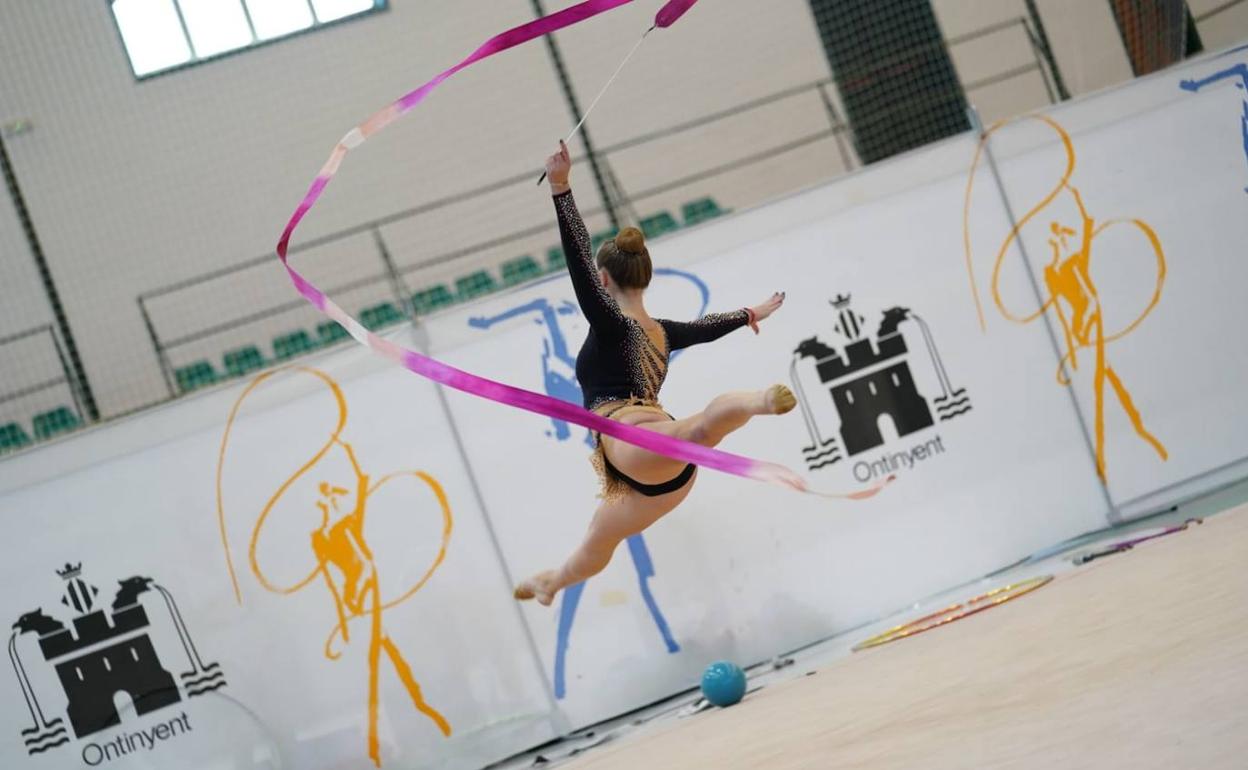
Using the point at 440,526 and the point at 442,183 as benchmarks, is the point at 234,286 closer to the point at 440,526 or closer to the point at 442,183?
the point at 442,183

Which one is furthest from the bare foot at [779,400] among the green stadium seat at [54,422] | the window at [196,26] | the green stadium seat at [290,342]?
the window at [196,26]

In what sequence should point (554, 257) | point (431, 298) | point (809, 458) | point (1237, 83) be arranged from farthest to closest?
point (554, 257) → point (431, 298) → point (1237, 83) → point (809, 458)

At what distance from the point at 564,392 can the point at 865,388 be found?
164cm

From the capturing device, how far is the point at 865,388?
7.04 metres

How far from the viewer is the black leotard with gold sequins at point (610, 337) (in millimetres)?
3338

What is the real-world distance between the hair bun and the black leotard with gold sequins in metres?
0.18

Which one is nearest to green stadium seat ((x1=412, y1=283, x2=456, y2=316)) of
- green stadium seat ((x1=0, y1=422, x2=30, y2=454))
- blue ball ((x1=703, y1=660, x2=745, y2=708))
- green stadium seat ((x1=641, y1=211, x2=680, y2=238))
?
green stadium seat ((x1=641, y1=211, x2=680, y2=238))

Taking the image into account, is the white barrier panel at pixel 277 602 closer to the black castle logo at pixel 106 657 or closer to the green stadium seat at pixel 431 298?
the black castle logo at pixel 106 657

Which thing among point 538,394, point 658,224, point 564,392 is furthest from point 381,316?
point 538,394

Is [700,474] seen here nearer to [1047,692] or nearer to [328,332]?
[328,332]

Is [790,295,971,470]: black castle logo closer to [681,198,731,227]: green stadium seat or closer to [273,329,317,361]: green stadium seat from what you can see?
[681,198,731,227]: green stadium seat

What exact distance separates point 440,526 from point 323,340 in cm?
304

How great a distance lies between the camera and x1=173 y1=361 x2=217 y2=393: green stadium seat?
9172 millimetres

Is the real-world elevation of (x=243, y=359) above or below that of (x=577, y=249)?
above
